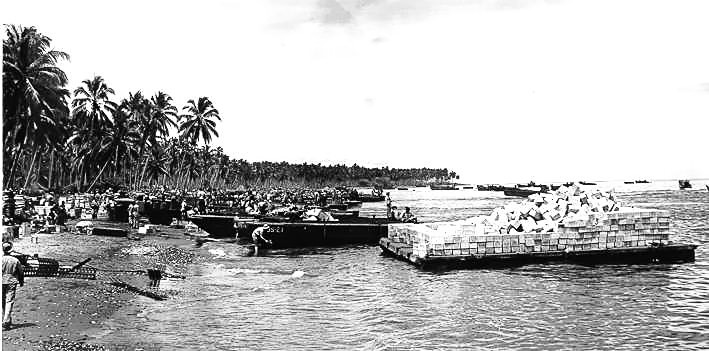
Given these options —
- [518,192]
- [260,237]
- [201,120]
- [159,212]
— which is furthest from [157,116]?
[518,192]

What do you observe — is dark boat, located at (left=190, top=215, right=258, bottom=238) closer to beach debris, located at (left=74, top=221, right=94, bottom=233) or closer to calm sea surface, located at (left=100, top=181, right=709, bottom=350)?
beach debris, located at (left=74, top=221, right=94, bottom=233)

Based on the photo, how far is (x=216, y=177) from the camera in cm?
12519

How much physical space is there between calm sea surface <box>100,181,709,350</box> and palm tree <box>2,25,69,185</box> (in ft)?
56.3

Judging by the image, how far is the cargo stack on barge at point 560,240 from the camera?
22562mm

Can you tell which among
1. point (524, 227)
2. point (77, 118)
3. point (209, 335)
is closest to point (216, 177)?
point (77, 118)

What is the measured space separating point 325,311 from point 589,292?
8308 millimetres

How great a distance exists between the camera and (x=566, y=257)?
75.8 feet

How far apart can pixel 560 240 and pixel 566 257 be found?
26.2 inches

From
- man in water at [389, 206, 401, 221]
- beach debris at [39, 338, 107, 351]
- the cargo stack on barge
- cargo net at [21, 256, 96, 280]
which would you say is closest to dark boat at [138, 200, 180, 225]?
man in water at [389, 206, 401, 221]

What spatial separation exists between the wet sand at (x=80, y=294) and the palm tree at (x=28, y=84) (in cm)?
973

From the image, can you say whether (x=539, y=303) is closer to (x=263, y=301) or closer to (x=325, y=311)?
(x=325, y=311)

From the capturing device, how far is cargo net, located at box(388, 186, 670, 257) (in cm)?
2269

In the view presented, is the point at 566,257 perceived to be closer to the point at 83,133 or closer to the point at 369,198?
Result: the point at 83,133

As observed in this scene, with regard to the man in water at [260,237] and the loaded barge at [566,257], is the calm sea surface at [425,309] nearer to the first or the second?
the loaded barge at [566,257]
